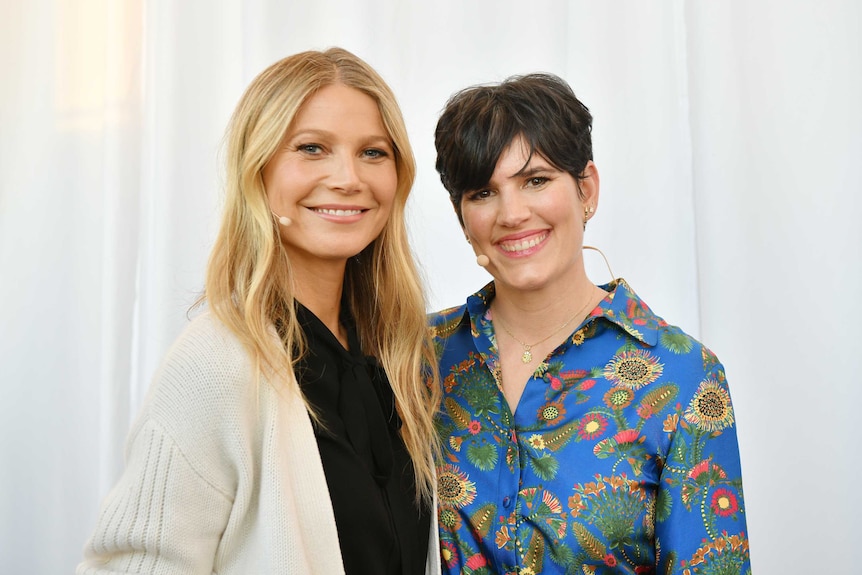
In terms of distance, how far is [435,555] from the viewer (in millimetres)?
1686

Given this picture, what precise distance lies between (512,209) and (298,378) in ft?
1.71

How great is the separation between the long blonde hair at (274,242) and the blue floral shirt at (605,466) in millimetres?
114

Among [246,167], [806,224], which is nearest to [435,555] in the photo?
[246,167]

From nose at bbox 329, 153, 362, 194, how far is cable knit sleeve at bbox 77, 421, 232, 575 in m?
0.52

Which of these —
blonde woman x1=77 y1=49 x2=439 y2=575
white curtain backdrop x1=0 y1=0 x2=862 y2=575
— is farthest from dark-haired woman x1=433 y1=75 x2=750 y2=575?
white curtain backdrop x1=0 y1=0 x2=862 y2=575

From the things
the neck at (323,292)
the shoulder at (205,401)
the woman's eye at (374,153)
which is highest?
the woman's eye at (374,153)

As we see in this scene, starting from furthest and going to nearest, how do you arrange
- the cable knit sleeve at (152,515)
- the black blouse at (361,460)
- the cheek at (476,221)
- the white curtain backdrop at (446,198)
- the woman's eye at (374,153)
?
the white curtain backdrop at (446,198)
the cheek at (476,221)
the woman's eye at (374,153)
the black blouse at (361,460)
the cable knit sleeve at (152,515)

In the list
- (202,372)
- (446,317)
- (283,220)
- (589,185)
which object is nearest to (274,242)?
(283,220)

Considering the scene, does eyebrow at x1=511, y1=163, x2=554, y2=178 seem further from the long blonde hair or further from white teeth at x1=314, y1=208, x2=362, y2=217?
white teeth at x1=314, y1=208, x2=362, y2=217

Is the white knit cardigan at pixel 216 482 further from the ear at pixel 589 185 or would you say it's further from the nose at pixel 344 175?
the ear at pixel 589 185

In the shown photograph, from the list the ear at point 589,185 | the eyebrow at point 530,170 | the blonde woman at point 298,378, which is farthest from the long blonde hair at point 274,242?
the ear at point 589,185

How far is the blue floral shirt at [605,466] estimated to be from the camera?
1615 millimetres

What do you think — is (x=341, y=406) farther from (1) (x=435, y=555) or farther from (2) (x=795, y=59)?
(2) (x=795, y=59)

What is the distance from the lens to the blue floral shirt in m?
1.62
